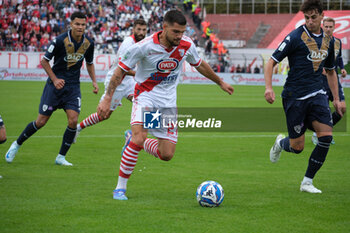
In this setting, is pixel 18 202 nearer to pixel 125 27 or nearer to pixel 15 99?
pixel 15 99

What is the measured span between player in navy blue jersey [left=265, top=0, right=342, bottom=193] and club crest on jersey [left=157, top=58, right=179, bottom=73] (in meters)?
1.21

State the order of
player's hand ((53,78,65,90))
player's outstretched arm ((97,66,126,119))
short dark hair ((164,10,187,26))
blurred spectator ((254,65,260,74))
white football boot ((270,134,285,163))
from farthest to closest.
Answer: blurred spectator ((254,65,260,74)) → player's hand ((53,78,65,90)) → white football boot ((270,134,285,163)) → short dark hair ((164,10,187,26)) → player's outstretched arm ((97,66,126,119))

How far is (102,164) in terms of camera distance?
915cm

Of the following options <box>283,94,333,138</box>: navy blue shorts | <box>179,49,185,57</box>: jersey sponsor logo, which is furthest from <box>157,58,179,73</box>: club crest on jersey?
<box>283,94,333,138</box>: navy blue shorts

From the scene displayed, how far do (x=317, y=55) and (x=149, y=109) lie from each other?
233cm

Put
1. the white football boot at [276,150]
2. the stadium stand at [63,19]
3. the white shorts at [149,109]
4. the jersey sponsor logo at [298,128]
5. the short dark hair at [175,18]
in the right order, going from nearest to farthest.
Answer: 1. the short dark hair at [175,18]
2. the white shorts at [149,109]
3. the jersey sponsor logo at [298,128]
4. the white football boot at [276,150]
5. the stadium stand at [63,19]

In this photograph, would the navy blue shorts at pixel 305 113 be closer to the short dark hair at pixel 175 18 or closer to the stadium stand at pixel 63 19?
the short dark hair at pixel 175 18

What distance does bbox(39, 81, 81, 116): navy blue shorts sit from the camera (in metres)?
8.98

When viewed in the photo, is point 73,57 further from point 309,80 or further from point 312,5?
point 312,5

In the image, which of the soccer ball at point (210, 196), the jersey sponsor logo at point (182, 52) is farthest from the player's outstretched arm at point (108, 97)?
the soccer ball at point (210, 196)

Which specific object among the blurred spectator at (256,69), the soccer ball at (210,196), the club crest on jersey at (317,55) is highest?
the club crest on jersey at (317,55)

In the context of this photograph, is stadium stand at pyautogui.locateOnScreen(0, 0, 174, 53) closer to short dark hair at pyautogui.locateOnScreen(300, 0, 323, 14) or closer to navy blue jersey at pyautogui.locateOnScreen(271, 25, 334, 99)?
navy blue jersey at pyautogui.locateOnScreen(271, 25, 334, 99)

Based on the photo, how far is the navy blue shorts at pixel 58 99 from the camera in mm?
8984

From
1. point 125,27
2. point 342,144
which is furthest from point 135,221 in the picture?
point 125,27
